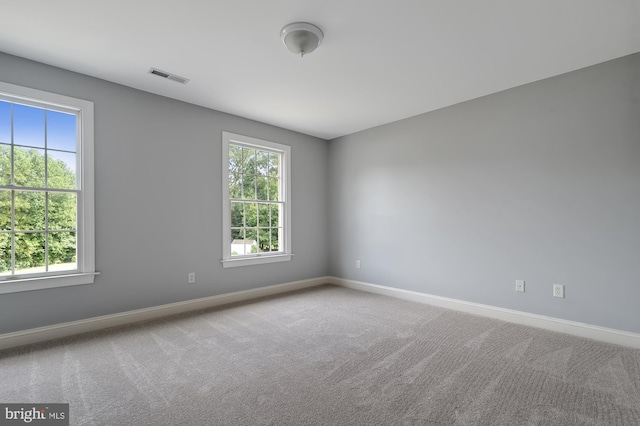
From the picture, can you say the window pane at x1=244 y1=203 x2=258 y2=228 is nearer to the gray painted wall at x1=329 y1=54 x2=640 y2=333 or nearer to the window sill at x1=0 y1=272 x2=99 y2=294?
the gray painted wall at x1=329 y1=54 x2=640 y2=333

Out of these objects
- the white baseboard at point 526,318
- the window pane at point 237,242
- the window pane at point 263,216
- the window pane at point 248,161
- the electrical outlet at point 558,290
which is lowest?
the white baseboard at point 526,318

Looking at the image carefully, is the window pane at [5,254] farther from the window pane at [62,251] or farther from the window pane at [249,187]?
the window pane at [249,187]

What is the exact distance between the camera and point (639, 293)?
2613mm

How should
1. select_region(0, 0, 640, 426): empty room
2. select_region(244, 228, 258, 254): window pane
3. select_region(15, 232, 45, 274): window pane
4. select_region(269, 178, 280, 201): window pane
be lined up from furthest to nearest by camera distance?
select_region(269, 178, 280, 201): window pane → select_region(244, 228, 258, 254): window pane → select_region(15, 232, 45, 274): window pane → select_region(0, 0, 640, 426): empty room

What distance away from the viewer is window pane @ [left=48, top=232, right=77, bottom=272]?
286 centimetres

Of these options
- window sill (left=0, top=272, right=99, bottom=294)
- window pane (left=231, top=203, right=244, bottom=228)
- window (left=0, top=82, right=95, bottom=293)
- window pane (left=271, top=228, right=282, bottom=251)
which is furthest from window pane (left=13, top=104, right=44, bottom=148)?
window pane (left=271, top=228, right=282, bottom=251)

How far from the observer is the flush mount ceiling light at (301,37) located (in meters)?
2.26

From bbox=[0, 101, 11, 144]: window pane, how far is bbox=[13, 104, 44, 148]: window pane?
33mm

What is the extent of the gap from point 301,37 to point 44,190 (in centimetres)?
275

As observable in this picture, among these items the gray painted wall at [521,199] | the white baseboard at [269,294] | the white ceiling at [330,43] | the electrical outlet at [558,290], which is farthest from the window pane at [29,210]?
the electrical outlet at [558,290]

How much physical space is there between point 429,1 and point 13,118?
3.66 meters

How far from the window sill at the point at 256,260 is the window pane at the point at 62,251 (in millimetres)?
1590

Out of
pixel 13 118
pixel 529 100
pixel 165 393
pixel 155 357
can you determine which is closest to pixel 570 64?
pixel 529 100

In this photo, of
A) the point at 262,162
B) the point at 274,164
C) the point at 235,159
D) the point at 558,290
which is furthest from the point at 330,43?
the point at 558,290
